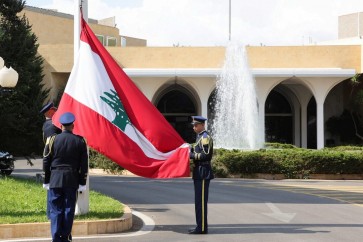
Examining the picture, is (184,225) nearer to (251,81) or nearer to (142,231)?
(142,231)

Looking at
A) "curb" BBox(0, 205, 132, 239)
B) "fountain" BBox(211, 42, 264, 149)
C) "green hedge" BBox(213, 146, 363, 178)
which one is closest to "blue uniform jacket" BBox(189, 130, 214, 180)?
"curb" BBox(0, 205, 132, 239)

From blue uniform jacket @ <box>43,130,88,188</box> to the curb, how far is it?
1155mm

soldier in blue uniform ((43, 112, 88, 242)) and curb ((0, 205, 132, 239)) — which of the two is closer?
soldier in blue uniform ((43, 112, 88, 242))

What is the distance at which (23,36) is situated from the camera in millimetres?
21625

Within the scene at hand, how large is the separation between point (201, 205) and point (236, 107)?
24.8 metres

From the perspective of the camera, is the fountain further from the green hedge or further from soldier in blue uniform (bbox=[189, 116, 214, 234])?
soldier in blue uniform (bbox=[189, 116, 214, 234])

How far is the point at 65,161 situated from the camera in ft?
28.1

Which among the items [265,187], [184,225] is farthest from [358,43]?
[184,225]

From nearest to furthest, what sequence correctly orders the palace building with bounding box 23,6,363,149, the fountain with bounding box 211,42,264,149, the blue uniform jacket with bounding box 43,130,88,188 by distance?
the blue uniform jacket with bounding box 43,130,88,188, the fountain with bounding box 211,42,264,149, the palace building with bounding box 23,6,363,149

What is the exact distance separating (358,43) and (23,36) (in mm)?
25425

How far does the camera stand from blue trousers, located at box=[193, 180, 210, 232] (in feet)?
33.1

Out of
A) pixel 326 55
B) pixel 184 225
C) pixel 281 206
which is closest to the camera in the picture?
pixel 184 225

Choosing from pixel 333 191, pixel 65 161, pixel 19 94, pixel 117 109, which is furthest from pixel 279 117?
pixel 65 161

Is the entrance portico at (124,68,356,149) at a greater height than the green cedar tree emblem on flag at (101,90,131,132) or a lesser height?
greater
